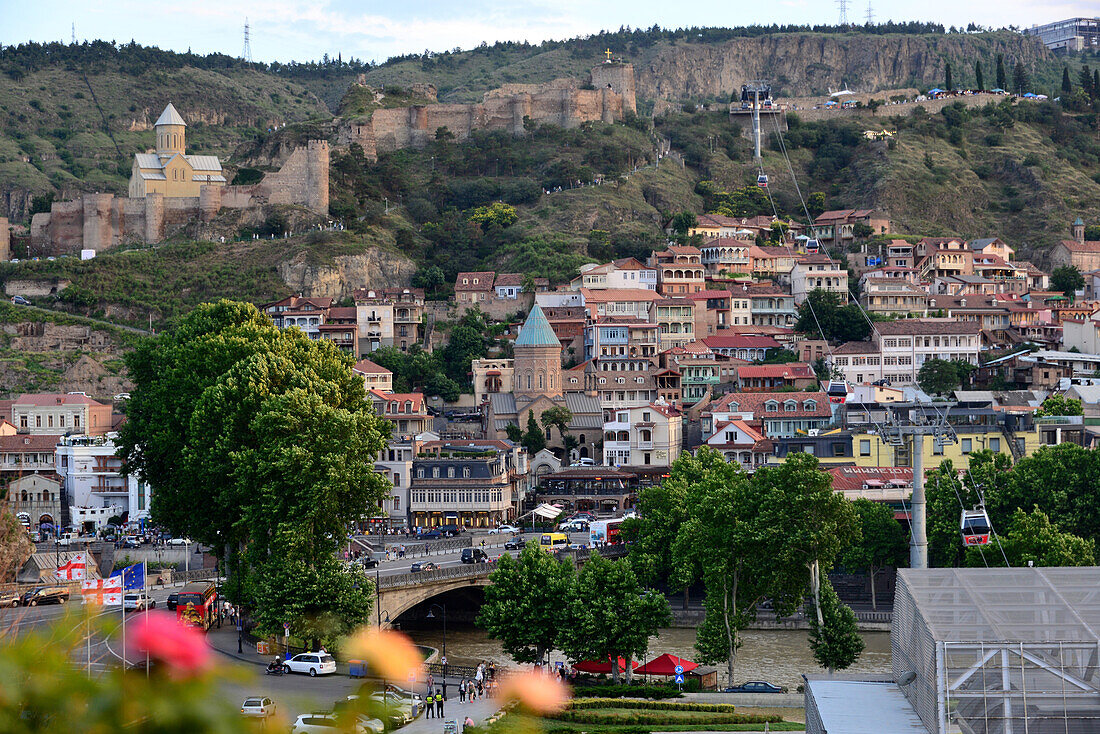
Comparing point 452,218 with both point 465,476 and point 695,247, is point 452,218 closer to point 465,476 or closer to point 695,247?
point 695,247

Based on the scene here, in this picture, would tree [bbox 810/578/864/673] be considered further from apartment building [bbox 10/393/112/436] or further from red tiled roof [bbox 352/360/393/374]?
apartment building [bbox 10/393/112/436]

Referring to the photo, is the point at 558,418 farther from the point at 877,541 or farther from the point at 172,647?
the point at 172,647

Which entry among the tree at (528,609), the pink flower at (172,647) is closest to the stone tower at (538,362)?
the tree at (528,609)

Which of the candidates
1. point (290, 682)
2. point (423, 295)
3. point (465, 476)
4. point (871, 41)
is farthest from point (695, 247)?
point (871, 41)

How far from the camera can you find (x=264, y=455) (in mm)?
39844

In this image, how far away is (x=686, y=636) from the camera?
46906 mm

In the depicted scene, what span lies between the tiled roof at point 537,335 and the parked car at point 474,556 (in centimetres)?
2423

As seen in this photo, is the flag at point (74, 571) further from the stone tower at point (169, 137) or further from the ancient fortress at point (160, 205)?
the stone tower at point (169, 137)

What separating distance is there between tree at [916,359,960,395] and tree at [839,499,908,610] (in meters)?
23.9

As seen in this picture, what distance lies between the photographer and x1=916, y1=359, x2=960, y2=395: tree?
71688 mm

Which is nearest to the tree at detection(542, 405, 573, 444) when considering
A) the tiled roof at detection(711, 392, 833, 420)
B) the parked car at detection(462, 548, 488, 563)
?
the tiled roof at detection(711, 392, 833, 420)

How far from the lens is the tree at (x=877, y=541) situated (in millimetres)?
48062

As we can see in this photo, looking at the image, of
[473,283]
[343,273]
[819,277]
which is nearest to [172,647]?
[819,277]

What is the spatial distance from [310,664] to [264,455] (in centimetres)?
756
